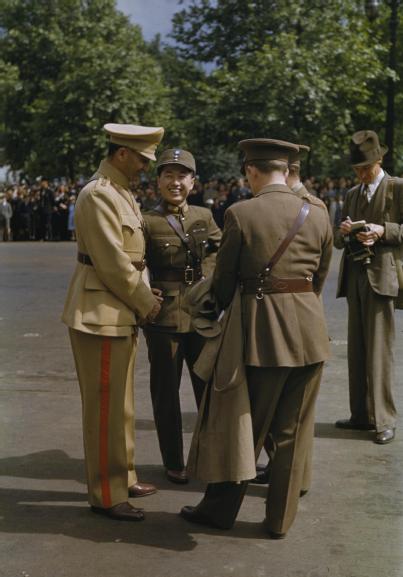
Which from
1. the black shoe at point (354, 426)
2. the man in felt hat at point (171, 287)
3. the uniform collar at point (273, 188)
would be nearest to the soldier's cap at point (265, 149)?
the uniform collar at point (273, 188)

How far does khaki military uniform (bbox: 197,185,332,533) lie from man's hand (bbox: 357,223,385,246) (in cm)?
183

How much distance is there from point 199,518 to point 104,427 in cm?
68

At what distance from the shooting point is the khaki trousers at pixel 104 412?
511cm

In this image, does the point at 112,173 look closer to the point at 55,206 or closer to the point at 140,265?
the point at 140,265

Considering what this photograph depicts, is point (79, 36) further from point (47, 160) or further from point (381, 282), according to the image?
point (381, 282)

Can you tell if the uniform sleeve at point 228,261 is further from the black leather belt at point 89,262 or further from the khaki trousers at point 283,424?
the black leather belt at point 89,262

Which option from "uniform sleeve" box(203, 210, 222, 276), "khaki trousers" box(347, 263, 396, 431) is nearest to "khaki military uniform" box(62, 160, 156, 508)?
"uniform sleeve" box(203, 210, 222, 276)

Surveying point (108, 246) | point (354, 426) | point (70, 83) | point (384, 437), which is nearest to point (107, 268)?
point (108, 246)

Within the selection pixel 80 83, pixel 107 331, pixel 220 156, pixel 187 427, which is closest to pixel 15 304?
pixel 187 427

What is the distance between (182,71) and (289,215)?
34.9 metres

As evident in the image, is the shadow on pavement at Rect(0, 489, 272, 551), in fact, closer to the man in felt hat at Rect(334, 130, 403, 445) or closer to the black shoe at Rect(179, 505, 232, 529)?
the black shoe at Rect(179, 505, 232, 529)

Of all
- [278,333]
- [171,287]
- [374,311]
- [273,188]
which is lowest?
[374,311]

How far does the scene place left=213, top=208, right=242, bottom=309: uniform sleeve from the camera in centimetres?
471

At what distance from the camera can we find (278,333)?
472 centimetres
